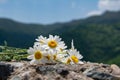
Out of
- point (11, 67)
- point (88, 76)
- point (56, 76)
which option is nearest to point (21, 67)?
point (11, 67)

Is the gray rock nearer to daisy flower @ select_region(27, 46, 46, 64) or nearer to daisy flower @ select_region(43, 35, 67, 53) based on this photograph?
daisy flower @ select_region(27, 46, 46, 64)

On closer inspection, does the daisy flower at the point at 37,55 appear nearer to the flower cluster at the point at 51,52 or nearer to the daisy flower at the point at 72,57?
the flower cluster at the point at 51,52

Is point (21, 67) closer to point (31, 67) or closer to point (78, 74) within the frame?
point (31, 67)

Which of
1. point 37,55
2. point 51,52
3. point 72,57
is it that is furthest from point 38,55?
point 72,57

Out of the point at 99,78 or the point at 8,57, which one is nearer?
the point at 99,78

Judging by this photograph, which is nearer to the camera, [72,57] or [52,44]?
[52,44]

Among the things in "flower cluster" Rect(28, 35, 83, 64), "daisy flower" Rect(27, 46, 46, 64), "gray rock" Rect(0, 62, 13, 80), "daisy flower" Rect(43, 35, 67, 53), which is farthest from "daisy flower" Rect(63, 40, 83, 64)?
"gray rock" Rect(0, 62, 13, 80)

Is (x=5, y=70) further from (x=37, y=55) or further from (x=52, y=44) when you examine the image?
(x=52, y=44)
